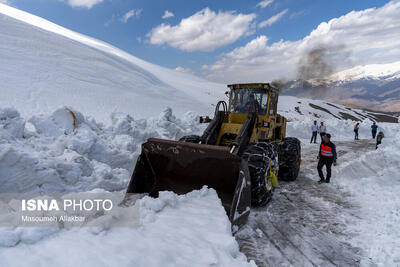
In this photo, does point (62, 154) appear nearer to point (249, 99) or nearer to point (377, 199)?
point (249, 99)

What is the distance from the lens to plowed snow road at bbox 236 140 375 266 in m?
3.24

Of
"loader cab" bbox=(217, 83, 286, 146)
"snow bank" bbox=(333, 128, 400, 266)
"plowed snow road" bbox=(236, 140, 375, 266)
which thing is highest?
"loader cab" bbox=(217, 83, 286, 146)

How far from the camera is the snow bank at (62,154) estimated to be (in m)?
4.36

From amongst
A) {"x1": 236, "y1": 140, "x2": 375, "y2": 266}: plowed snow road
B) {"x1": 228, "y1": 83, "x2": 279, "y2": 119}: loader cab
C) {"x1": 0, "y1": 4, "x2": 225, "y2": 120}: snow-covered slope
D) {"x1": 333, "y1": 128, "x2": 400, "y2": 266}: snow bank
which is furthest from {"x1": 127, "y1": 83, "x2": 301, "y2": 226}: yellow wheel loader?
{"x1": 0, "y1": 4, "x2": 225, "y2": 120}: snow-covered slope

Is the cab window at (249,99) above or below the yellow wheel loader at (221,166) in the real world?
above

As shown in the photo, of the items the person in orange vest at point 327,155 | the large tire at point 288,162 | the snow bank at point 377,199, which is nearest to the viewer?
the snow bank at point 377,199

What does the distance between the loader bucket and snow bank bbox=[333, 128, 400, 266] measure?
1756mm

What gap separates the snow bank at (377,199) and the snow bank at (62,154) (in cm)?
438

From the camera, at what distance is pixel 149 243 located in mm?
2605

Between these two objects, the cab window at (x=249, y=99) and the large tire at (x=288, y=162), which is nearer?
the cab window at (x=249, y=99)

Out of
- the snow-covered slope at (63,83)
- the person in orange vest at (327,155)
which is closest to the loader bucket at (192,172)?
the person in orange vest at (327,155)

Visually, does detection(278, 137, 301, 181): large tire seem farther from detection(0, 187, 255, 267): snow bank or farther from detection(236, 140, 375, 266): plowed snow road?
detection(0, 187, 255, 267): snow bank

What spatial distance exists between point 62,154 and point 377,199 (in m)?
6.44

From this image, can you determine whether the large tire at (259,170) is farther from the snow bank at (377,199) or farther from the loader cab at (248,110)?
the snow bank at (377,199)
